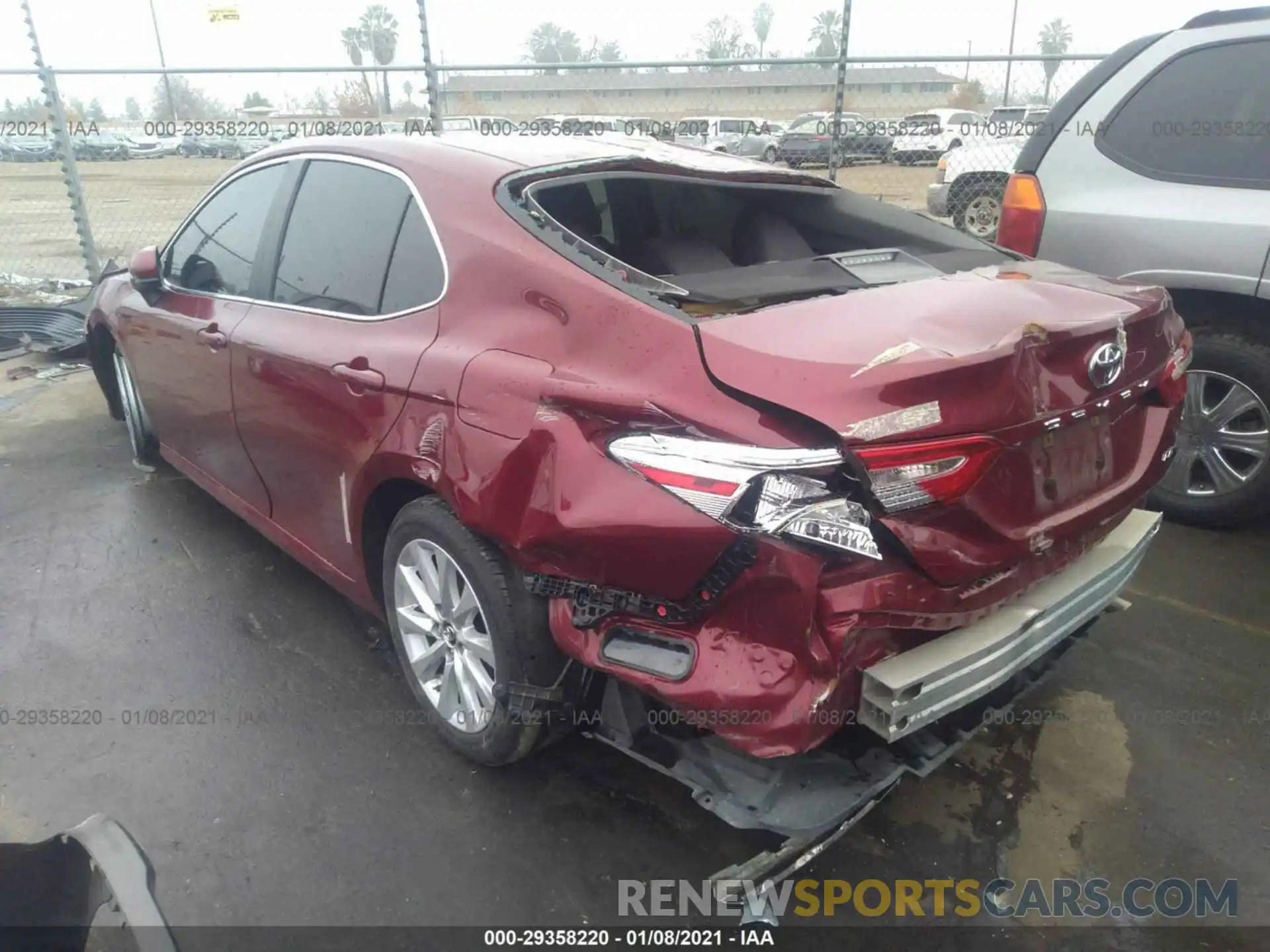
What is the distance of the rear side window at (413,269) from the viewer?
2.43 m

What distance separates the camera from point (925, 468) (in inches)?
69.1

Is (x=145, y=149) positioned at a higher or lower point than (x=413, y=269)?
lower

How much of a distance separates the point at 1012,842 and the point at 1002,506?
1035 mm

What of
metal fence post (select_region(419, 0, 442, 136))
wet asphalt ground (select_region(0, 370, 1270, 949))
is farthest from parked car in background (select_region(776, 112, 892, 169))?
wet asphalt ground (select_region(0, 370, 1270, 949))

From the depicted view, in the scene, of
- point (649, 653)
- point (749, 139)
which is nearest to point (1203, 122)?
point (649, 653)

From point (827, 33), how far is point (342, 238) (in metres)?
6.50

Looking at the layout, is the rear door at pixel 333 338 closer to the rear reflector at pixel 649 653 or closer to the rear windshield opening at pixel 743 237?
the rear windshield opening at pixel 743 237

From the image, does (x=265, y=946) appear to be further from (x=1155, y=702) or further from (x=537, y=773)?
(x=1155, y=702)

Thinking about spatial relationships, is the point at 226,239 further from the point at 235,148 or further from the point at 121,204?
the point at 121,204

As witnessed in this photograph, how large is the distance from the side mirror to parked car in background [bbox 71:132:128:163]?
7.00 m

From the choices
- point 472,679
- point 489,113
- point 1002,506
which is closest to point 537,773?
point 472,679

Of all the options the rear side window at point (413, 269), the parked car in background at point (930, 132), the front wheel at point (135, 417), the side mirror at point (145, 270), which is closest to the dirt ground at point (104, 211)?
the front wheel at point (135, 417)

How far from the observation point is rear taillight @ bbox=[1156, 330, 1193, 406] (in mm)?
2418

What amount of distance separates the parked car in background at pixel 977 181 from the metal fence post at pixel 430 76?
218 inches
